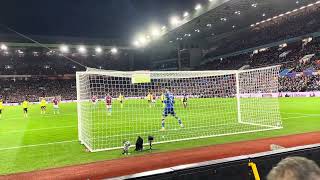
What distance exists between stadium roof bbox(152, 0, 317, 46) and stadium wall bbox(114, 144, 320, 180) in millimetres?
39532

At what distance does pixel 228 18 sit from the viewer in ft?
185

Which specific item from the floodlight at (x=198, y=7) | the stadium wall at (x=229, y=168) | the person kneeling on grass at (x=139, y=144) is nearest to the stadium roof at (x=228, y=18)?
the floodlight at (x=198, y=7)

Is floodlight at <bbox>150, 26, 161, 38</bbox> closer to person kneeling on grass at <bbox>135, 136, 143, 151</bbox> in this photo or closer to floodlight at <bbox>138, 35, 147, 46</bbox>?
floodlight at <bbox>138, 35, 147, 46</bbox>

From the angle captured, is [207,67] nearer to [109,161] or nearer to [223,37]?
[223,37]

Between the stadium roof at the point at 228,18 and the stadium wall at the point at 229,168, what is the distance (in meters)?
39.5

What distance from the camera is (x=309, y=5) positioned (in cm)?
5581

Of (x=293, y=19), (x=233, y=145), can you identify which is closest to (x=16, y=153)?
(x=233, y=145)

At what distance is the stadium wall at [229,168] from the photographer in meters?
4.80

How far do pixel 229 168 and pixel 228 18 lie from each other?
176 feet

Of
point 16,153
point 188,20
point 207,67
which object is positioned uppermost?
point 188,20

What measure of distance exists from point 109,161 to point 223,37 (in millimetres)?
67176

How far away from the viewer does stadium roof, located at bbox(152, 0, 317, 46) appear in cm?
4787

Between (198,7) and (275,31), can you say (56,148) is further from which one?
(275,31)

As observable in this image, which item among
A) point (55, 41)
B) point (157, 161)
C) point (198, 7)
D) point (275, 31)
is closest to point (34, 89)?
point (55, 41)
